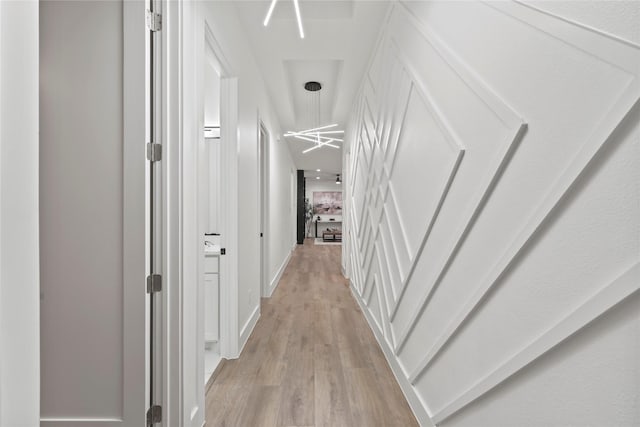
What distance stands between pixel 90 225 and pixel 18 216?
103 centimetres

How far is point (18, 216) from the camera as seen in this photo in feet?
1.70

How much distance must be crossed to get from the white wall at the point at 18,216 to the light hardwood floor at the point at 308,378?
1.43m

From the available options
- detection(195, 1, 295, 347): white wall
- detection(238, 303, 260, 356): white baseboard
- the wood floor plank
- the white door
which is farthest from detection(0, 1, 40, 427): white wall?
detection(238, 303, 260, 356): white baseboard

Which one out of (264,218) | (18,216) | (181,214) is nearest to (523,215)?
(18,216)

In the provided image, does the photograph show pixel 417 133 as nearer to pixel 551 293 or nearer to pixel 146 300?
pixel 551 293

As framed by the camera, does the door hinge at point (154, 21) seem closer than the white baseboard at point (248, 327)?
Yes

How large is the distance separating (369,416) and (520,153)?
156 cm

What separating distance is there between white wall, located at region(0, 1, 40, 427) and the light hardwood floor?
4.70 ft

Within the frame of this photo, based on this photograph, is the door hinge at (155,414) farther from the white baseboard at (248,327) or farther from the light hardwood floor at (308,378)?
the white baseboard at (248,327)

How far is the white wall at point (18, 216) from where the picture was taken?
490 mm

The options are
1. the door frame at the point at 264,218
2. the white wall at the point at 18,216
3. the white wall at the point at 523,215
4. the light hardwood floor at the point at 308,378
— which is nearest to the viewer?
the white wall at the point at 18,216

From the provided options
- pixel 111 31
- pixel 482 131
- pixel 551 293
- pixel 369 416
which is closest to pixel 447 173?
pixel 482 131

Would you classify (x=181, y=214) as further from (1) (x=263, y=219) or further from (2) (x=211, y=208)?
(1) (x=263, y=219)

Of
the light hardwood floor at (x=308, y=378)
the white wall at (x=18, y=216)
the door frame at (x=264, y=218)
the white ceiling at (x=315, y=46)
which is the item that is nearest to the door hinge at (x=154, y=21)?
the white wall at (x=18, y=216)
